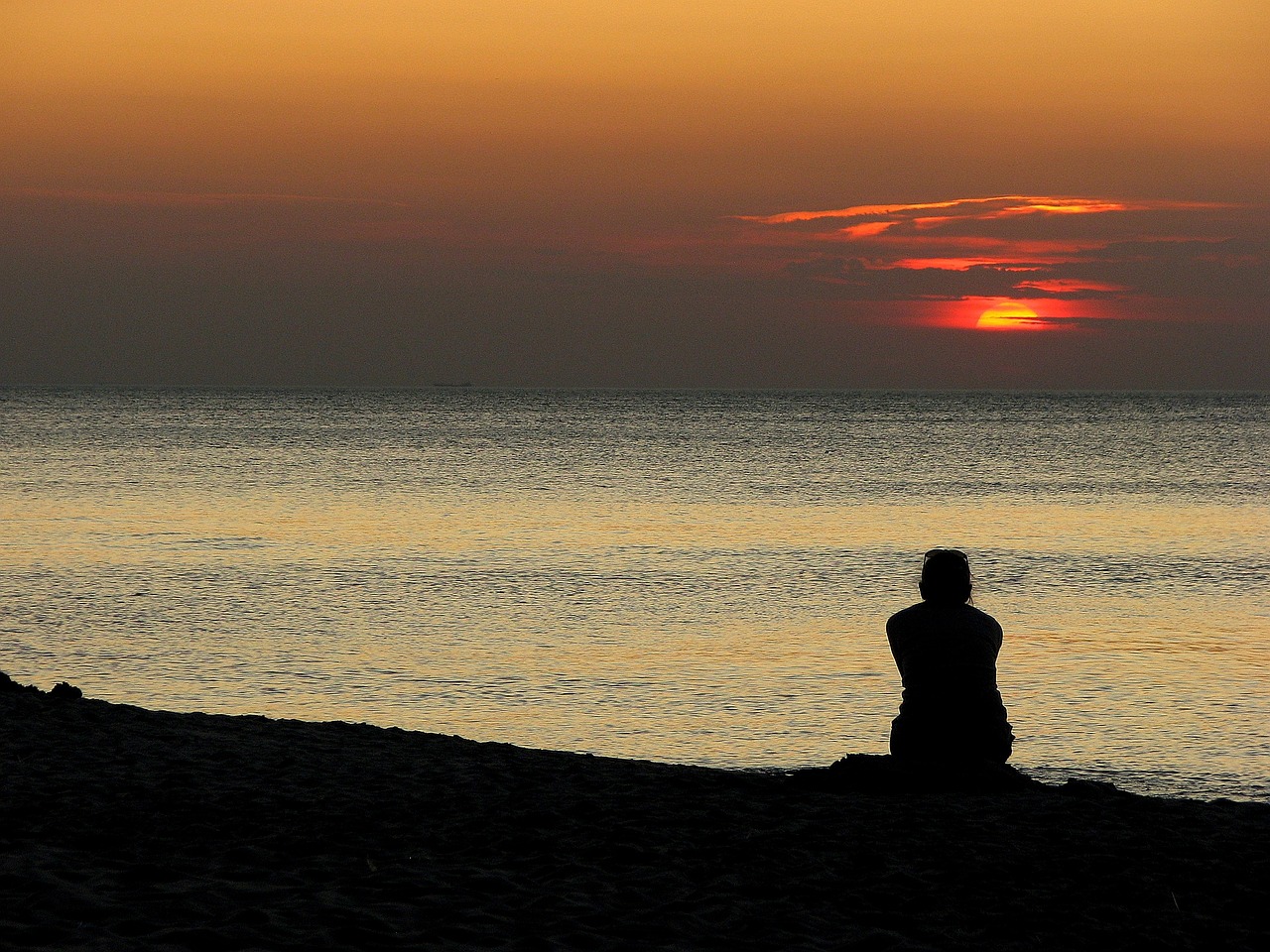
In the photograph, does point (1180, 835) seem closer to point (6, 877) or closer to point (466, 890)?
point (466, 890)

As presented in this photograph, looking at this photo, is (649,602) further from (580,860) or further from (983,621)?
(580,860)

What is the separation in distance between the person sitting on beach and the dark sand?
0.49 metres

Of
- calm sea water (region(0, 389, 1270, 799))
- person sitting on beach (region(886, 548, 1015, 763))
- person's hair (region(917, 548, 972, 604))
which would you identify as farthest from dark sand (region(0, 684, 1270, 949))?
calm sea water (region(0, 389, 1270, 799))

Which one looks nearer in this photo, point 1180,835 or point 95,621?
point 1180,835

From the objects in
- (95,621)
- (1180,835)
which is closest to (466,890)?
(1180,835)

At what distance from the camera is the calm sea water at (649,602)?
15.4 meters

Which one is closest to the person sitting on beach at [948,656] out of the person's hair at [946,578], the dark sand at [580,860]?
the person's hair at [946,578]

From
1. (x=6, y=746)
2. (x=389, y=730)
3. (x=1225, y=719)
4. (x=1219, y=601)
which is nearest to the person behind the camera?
(x=6, y=746)

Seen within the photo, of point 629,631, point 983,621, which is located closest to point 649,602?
point 629,631

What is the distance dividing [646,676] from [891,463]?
56.9 m

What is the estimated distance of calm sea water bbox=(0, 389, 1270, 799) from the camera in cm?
1536

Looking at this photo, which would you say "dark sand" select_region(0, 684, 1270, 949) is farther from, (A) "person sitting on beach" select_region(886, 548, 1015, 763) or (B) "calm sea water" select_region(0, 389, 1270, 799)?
(B) "calm sea water" select_region(0, 389, 1270, 799)

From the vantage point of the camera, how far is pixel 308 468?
64875 millimetres

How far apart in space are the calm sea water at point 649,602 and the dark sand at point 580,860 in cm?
452
